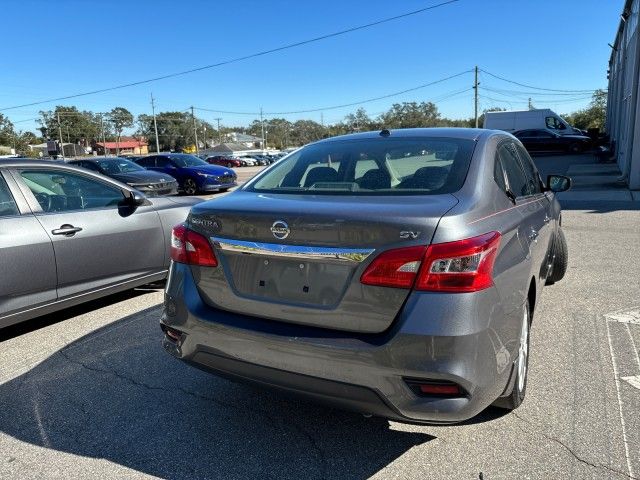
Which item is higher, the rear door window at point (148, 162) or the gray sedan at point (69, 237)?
the rear door window at point (148, 162)

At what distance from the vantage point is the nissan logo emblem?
232 cm

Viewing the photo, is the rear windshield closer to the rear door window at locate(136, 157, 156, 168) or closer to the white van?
the rear door window at locate(136, 157, 156, 168)

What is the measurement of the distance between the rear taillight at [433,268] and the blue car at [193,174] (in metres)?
16.2

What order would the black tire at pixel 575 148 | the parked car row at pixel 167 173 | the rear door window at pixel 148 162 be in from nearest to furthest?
the parked car row at pixel 167 173
the rear door window at pixel 148 162
the black tire at pixel 575 148

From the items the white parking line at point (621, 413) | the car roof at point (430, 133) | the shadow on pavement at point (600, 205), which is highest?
the car roof at point (430, 133)

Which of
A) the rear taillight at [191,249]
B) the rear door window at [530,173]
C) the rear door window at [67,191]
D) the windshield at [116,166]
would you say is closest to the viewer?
the rear taillight at [191,249]

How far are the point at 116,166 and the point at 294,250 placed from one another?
14.5 metres

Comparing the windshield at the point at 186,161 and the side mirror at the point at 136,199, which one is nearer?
the side mirror at the point at 136,199

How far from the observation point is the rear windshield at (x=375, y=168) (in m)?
2.69

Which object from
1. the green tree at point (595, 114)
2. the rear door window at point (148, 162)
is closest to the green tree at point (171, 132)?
the green tree at point (595, 114)

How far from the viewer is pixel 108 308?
196 inches

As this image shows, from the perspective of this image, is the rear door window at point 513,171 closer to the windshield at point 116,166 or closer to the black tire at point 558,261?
the black tire at point 558,261

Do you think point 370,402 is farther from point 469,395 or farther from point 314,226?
point 314,226

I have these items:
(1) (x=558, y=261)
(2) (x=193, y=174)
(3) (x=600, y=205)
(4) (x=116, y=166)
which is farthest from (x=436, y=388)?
(2) (x=193, y=174)
